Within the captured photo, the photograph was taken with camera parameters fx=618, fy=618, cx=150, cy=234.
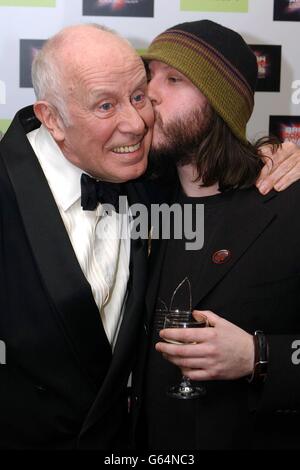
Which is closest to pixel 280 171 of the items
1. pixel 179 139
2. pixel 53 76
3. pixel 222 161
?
pixel 222 161

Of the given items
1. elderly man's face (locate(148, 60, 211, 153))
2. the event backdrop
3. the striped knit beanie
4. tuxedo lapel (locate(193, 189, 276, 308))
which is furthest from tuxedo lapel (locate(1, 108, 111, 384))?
the event backdrop

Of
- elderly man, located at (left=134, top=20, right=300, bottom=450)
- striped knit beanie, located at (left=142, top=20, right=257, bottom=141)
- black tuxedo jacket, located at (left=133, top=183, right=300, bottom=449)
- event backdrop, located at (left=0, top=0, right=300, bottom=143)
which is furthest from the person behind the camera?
event backdrop, located at (left=0, top=0, right=300, bottom=143)

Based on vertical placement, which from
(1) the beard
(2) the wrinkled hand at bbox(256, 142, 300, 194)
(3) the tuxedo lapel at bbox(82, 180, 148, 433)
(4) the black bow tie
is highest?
(1) the beard

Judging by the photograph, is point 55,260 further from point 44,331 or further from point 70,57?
point 70,57

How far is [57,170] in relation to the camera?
1678mm

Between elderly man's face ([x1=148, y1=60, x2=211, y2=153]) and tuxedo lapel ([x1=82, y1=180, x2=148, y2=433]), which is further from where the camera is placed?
elderly man's face ([x1=148, y1=60, x2=211, y2=153])

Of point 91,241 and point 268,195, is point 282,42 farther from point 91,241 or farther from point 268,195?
point 91,241

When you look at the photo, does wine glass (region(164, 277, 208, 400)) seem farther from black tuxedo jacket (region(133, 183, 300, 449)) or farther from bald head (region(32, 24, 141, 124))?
bald head (region(32, 24, 141, 124))

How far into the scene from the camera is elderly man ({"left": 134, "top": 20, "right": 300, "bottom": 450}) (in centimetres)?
158

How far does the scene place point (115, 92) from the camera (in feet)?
5.33

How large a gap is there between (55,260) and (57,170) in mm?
281

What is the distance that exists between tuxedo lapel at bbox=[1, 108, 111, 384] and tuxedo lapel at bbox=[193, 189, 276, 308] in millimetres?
310
